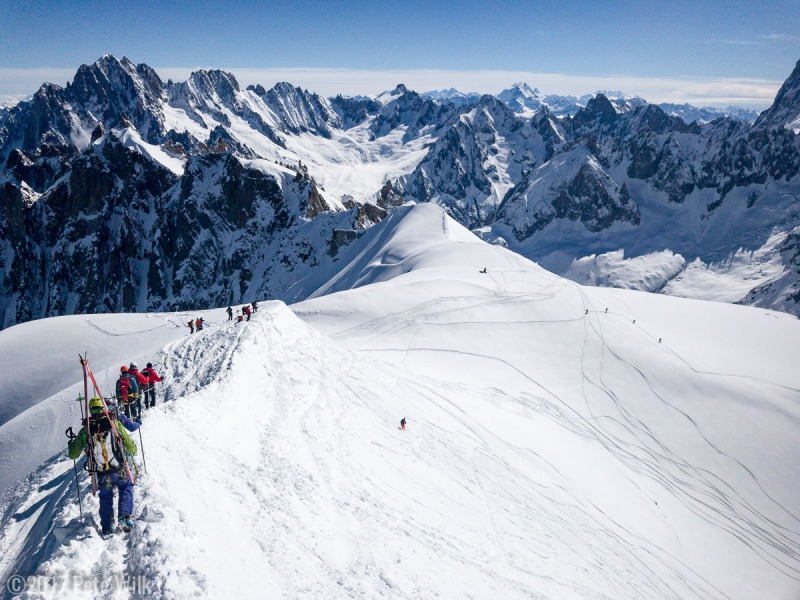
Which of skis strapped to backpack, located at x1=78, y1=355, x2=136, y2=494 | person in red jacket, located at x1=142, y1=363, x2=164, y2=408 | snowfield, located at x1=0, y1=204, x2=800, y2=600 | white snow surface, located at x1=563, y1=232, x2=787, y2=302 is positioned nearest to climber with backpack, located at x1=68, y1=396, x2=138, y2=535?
skis strapped to backpack, located at x1=78, y1=355, x2=136, y2=494

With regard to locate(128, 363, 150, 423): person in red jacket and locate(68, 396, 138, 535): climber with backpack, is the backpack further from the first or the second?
locate(128, 363, 150, 423): person in red jacket

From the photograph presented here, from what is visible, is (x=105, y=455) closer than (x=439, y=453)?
Yes

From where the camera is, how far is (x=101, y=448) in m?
8.82

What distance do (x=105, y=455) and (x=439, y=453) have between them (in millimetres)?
13294

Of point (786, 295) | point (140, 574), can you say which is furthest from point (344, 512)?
point (786, 295)

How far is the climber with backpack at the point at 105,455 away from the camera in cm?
866

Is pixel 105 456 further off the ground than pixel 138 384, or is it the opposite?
pixel 105 456

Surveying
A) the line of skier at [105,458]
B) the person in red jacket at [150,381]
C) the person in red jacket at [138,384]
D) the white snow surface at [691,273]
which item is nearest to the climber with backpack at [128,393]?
the person in red jacket at [138,384]

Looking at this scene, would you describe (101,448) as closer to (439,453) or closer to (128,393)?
(128,393)

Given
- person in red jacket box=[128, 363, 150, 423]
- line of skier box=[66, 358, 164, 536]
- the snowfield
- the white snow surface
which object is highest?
line of skier box=[66, 358, 164, 536]

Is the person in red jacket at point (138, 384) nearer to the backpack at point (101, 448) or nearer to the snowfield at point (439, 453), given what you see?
the snowfield at point (439, 453)

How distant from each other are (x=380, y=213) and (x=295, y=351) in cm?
9345

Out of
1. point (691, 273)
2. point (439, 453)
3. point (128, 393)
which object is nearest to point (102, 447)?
point (128, 393)

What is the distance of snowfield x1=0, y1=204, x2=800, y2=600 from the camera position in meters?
9.93
